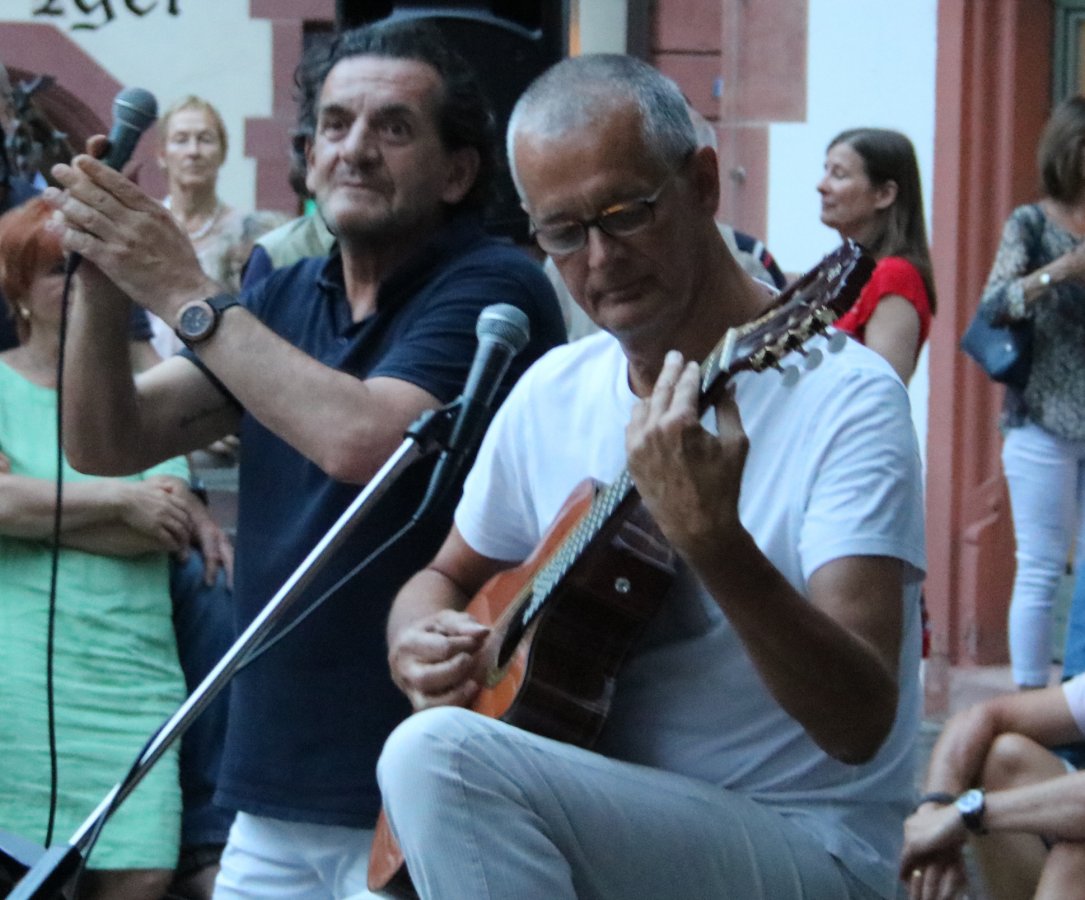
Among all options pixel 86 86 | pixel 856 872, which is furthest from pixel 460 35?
pixel 86 86

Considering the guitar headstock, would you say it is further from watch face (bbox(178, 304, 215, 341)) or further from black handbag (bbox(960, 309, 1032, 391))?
black handbag (bbox(960, 309, 1032, 391))

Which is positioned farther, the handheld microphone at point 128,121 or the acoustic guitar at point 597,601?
the handheld microphone at point 128,121

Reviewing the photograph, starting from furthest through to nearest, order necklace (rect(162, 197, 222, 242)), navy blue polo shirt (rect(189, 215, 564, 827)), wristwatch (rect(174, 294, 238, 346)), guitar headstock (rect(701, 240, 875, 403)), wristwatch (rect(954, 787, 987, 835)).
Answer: necklace (rect(162, 197, 222, 242)) → wristwatch (rect(954, 787, 987, 835)) → navy blue polo shirt (rect(189, 215, 564, 827)) → wristwatch (rect(174, 294, 238, 346)) → guitar headstock (rect(701, 240, 875, 403))

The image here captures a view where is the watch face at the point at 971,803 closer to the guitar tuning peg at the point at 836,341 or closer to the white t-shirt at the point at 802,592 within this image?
the white t-shirt at the point at 802,592

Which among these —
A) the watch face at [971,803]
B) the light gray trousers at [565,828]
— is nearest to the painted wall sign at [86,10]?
the watch face at [971,803]

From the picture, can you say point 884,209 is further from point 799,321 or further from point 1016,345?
point 799,321

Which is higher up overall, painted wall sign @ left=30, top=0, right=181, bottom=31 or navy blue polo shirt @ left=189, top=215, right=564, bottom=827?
painted wall sign @ left=30, top=0, right=181, bottom=31

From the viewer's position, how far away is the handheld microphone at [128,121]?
279 cm

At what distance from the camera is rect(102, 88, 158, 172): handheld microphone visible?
279 cm

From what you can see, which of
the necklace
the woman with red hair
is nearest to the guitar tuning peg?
the woman with red hair

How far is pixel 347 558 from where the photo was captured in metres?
3.11

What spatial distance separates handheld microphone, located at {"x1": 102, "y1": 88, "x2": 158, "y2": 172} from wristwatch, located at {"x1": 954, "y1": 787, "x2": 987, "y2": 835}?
72.4 inches

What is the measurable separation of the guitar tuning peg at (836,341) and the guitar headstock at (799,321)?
0.09 ft

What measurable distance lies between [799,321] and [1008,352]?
155 inches
